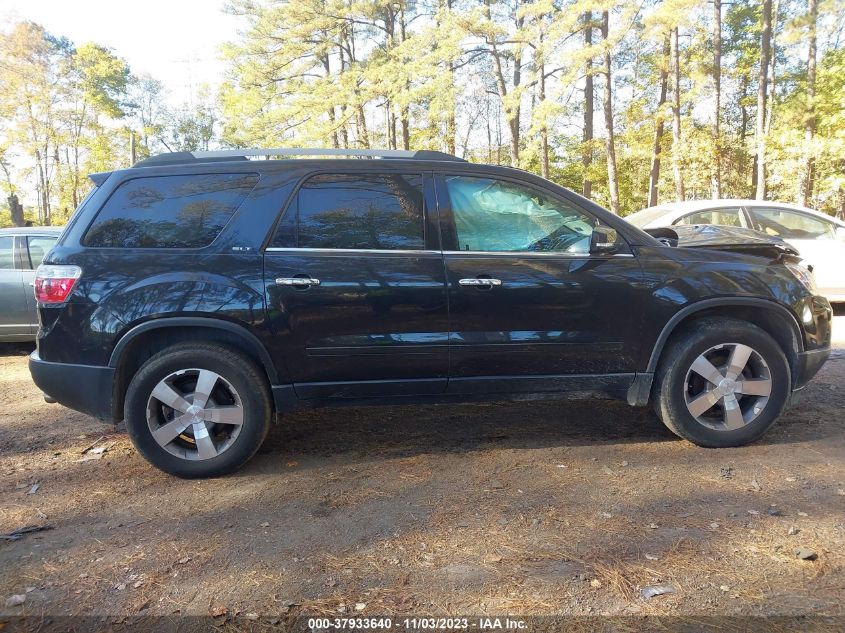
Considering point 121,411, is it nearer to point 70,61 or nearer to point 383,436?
point 383,436

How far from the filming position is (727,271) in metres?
3.57

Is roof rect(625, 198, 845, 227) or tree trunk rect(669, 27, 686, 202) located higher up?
tree trunk rect(669, 27, 686, 202)

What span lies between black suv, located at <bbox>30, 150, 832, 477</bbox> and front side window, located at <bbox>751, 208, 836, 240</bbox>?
494cm

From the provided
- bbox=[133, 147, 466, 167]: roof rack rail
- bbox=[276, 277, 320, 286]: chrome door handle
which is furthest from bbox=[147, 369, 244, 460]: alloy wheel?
bbox=[133, 147, 466, 167]: roof rack rail

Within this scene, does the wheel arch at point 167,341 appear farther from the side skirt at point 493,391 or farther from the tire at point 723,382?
the tire at point 723,382

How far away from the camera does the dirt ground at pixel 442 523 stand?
7.29 feet

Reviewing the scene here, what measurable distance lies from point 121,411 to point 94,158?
3417 cm

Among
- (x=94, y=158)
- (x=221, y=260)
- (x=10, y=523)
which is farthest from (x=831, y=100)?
(x=94, y=158)

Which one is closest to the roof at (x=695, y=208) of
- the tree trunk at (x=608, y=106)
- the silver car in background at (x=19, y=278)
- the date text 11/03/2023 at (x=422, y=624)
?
the date text 11/03/2023 at (x=422, y=624)

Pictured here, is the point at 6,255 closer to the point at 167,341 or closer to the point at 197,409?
the point at 167,341

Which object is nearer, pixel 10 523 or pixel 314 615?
pixel 314 615

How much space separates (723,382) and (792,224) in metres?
5.75

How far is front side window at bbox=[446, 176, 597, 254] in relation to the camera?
3502mm

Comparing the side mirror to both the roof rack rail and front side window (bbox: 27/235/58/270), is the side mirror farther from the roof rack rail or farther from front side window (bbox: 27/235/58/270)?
front side window (bbox: 27/235/58/270)
